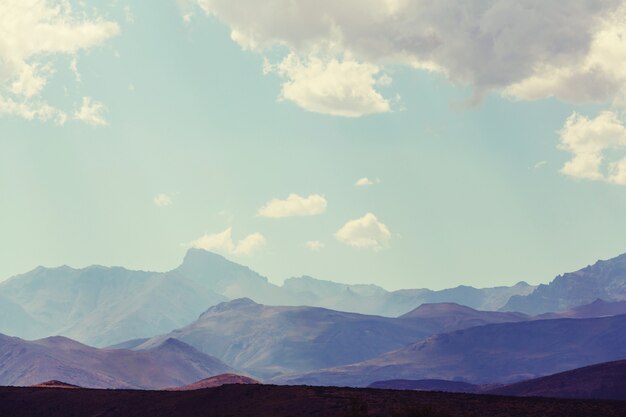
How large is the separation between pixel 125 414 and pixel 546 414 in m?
51.8

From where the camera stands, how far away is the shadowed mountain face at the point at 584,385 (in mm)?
178750

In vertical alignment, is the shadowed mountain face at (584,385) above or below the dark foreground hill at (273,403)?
above

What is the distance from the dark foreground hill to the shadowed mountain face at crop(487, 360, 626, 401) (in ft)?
251

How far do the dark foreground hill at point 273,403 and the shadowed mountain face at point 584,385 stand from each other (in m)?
76.5

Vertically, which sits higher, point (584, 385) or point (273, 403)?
point (584, 385)

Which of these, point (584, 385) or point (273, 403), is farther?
point (584, 385)

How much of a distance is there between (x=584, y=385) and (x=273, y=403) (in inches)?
3807

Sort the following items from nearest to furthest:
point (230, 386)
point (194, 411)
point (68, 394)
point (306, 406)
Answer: point (306, 406), point (194, 411), point (230, 386), point (68, 394)

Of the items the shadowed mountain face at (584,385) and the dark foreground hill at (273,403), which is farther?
the shadowed mountain face at (584,385)

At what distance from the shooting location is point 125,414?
11625 centimetres

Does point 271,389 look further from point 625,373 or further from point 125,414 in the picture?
point 625,373

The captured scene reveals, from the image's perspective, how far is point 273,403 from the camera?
10869 centimetres

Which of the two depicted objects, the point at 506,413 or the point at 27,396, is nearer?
the point at 506,413

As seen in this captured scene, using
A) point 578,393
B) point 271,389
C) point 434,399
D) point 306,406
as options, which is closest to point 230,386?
point 271,389
